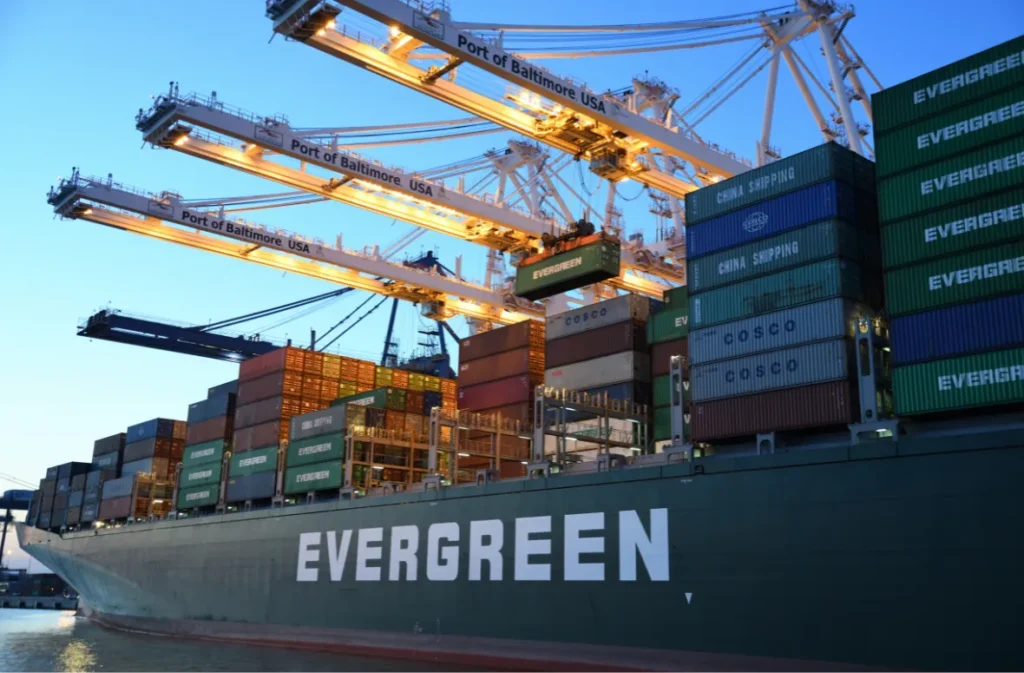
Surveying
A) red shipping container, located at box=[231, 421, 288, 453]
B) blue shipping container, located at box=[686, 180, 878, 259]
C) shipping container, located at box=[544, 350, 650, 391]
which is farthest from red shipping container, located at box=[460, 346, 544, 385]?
blue shipping container, located at box=[686, 180, 878, 259]

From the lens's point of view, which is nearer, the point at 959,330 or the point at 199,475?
the point at 959,330

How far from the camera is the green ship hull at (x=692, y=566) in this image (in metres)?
16.0

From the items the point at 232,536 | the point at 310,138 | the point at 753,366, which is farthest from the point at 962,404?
the point at 232,536

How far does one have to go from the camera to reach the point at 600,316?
30094 millimetres

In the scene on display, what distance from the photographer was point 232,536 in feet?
119

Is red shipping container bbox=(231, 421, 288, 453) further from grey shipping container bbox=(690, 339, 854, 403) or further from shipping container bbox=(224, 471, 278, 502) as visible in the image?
grey shipping container bbox=(690, 339, 854, 403)

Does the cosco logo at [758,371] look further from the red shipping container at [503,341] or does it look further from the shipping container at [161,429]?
the shipping container at [161,429]

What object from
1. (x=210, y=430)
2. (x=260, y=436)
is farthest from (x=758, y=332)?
(x=210, y=430)

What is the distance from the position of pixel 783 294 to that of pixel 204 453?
31867mm

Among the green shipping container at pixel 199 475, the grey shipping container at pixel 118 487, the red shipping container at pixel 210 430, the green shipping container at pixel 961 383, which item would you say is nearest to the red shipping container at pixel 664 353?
the green shipping container at pixel 961 383

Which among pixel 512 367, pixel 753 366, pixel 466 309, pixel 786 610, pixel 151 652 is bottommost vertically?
pixel 151 652

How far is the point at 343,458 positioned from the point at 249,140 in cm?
1224

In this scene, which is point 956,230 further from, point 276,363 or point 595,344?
point 276,363

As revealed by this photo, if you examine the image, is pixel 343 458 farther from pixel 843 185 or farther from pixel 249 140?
pixel 843 185
